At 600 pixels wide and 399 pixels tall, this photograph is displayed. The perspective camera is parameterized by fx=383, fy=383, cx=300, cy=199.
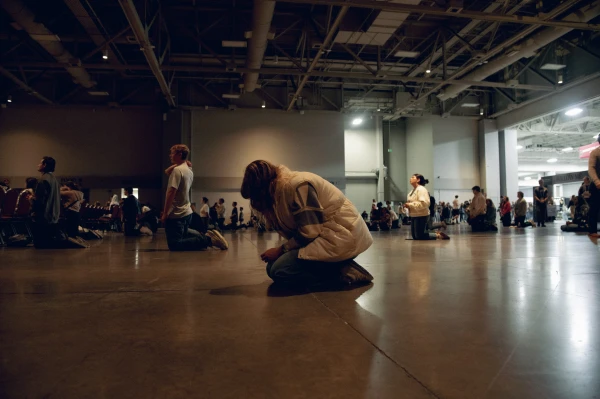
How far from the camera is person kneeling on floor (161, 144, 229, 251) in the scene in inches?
201

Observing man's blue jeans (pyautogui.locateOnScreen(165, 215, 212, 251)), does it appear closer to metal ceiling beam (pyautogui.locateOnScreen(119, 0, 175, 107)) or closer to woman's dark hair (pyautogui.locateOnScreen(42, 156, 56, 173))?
woman's dark hair (pyautogui.locateOnScreen(42, 156, 56, 173))

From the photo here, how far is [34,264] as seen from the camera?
406 centimetres

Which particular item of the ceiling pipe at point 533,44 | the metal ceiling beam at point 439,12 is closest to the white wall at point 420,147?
the ceiling pipe at point 533,44

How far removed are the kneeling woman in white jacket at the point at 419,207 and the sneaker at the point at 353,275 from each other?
5.04 meters

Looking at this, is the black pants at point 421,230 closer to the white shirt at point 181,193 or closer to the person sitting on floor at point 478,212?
the person sitting on floor at point 478,212

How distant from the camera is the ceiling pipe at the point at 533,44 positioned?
11.0m

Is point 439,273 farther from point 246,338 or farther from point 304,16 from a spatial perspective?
point 304,16

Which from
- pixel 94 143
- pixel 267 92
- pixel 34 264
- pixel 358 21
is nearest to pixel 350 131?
pixel 267 92

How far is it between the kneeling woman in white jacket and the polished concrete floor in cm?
472

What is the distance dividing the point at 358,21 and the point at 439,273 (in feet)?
37.2

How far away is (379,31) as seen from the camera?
1254 centimetres

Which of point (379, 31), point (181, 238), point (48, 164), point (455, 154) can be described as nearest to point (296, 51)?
point (379, 31)

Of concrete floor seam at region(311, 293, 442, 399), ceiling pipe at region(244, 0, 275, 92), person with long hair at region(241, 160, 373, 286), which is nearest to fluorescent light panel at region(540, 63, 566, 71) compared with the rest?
ceiling pipe at region(244, 0, 275, 92)

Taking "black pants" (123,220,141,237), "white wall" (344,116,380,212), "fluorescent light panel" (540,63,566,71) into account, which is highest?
"fluorescent light panel" (540,63,566,71)
